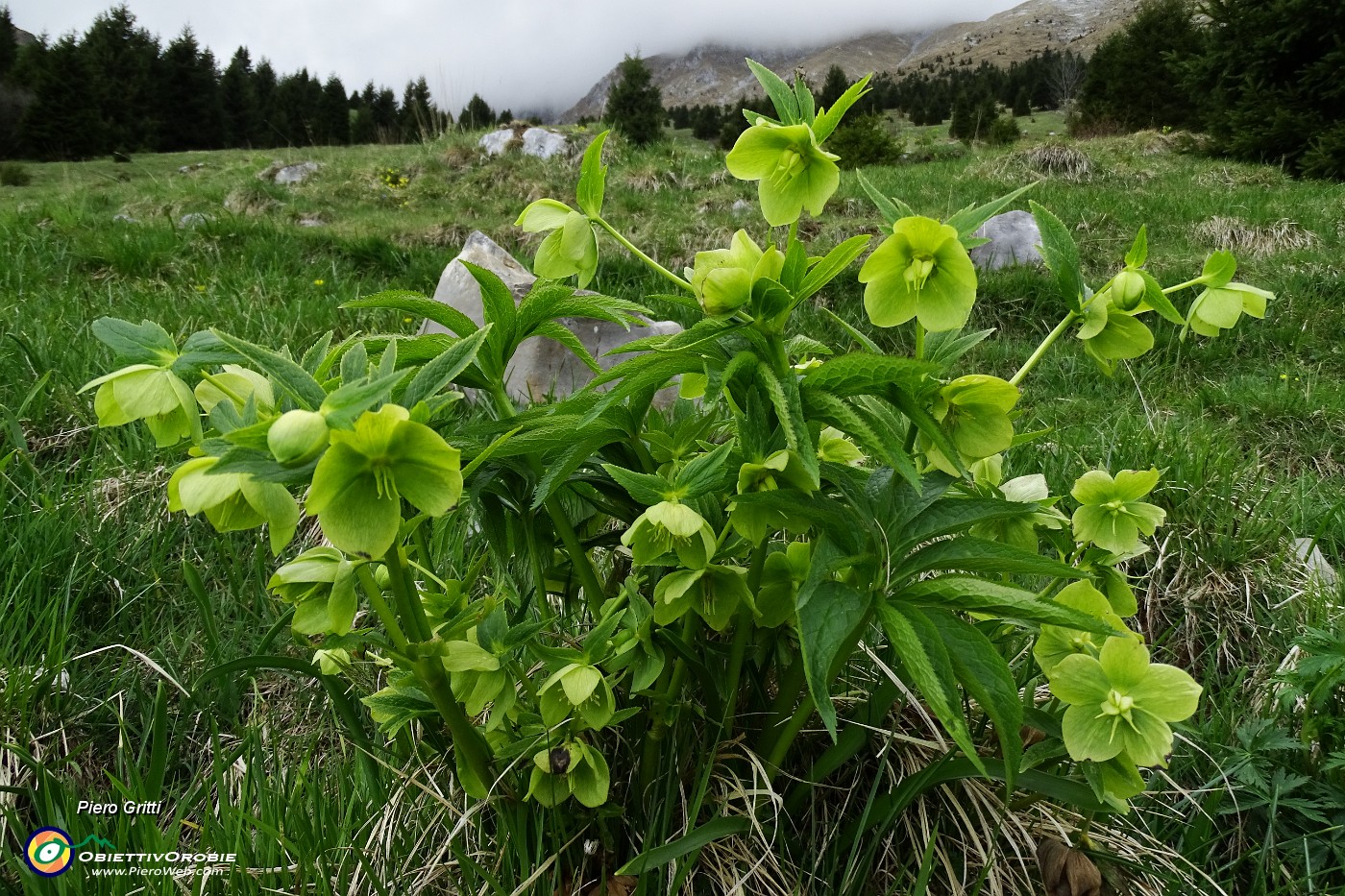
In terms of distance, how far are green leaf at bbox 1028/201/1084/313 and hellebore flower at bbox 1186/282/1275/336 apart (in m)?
0.13

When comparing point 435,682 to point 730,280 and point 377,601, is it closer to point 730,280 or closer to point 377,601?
point 377,601

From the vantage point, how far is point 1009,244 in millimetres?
5254

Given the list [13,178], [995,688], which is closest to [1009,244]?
[995,688]

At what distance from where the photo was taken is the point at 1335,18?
8.99 metres

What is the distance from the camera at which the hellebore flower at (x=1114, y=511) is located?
891 millimetres

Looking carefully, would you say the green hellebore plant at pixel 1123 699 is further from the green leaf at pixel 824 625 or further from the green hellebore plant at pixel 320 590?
the green hellebore plant at pixel 320 590

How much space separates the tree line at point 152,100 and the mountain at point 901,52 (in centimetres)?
1058

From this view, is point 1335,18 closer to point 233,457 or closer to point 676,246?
point 676,246

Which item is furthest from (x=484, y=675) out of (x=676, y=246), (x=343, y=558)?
(x=676, y=246)

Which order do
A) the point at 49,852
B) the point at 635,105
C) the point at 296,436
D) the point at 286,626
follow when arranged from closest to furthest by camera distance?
the point at 296,436 → the point at 49,852 → the point at 286,626 → the point at 635,105

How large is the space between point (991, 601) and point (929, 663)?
9 centimetres

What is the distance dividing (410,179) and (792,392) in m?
8.67

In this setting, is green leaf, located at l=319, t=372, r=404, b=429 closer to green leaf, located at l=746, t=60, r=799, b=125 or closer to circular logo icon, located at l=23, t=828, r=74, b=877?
green leaf, located at l=746, t=60, r=799, b=125

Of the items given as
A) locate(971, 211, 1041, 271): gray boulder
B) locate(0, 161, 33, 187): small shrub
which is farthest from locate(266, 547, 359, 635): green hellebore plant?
locate(0, 161, 33, 187): small shrub
